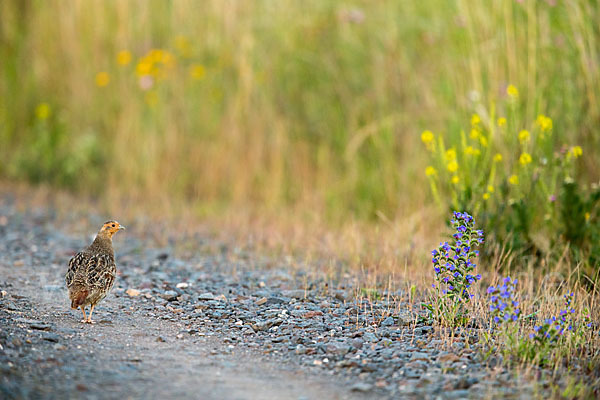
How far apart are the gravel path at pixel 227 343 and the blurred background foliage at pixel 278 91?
250 cm

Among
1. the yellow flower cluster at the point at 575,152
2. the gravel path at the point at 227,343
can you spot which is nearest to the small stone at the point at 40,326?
the gravel path at the point at 227,343

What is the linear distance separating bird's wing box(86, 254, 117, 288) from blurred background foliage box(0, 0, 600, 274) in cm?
347

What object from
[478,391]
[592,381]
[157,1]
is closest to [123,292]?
[478,391]

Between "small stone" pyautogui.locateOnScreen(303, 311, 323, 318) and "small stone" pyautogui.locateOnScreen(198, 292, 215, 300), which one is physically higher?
"small stone" pyautogui.locateOnScreen(198, 292, 215, 300)

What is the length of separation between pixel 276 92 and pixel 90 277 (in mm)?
4747

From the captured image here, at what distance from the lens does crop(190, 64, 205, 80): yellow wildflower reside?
9320 millimetres

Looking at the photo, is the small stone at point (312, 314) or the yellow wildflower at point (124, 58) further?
the yellow wildflower at point (124, 58)

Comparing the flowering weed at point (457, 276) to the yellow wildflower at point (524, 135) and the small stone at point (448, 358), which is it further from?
the yellow wildflower at point (524, 135)

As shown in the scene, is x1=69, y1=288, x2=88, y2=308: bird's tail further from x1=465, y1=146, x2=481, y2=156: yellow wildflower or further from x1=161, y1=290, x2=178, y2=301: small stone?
x1=465, y1=146, x2=481, y2=156: yellow wildflower

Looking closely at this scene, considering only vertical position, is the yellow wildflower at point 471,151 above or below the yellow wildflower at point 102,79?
below

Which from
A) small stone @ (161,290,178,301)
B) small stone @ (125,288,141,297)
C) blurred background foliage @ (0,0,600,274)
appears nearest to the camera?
small stone @ (161,290,178,301)

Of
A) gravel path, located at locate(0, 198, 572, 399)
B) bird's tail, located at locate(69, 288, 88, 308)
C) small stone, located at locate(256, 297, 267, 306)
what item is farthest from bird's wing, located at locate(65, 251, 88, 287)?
small stone, located at locate(256, 297, 267, 306)

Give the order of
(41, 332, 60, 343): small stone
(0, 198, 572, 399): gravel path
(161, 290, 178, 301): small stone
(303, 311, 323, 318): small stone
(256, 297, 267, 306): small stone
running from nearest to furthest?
1. (0, 198, 572, 399): gravel path
2. (41, 332, 60, 343): small stone
3. (303, 311, 323, 318): small stone
4. (256, 297, 267, 306): small stone
5. (161, 290, 178, 301): small stone

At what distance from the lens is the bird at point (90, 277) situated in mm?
4766
